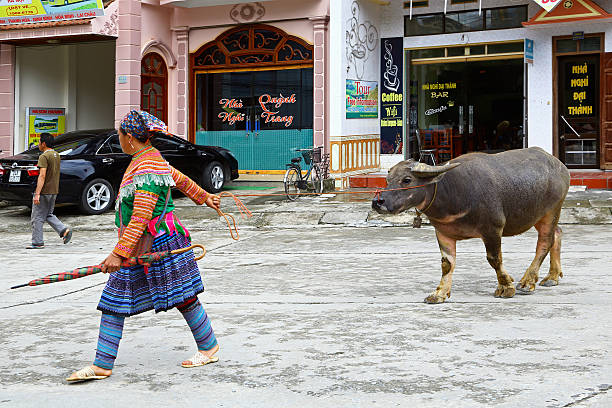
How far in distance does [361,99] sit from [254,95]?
2.59m

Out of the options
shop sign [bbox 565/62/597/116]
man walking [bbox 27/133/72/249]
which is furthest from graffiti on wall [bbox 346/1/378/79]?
man walking [bbox 27/133/72/249]

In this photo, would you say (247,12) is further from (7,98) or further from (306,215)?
(306,215)

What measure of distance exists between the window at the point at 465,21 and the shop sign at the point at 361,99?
4.92 ft

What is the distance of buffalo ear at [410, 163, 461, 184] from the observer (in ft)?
24.2

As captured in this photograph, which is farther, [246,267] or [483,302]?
[246,267]

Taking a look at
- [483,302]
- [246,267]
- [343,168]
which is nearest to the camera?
[483,302]

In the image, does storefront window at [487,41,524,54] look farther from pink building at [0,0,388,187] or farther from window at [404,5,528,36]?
pink building at [0,0,388,187]

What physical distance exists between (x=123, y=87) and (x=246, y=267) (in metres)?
9.38

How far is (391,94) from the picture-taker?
19.0m

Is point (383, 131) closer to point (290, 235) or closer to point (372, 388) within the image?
point (290, 235)

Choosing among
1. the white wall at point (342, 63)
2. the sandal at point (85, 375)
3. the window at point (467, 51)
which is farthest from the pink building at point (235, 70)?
the sandal at point (85, 375)

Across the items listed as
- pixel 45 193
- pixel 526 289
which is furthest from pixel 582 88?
pixel 45 193

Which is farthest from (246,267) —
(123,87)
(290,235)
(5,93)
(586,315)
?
(5,93)

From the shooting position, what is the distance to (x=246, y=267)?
10.1 metres
